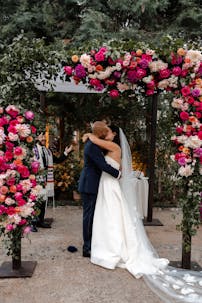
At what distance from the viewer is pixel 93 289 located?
14.7 feet

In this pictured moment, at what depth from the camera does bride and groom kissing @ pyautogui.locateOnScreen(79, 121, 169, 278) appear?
17.2 ft

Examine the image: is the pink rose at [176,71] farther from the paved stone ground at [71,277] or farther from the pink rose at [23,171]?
the paved stone ground at [71,277]

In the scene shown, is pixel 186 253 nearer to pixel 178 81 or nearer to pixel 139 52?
pixel 178 81

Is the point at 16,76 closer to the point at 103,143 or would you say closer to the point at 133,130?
the point at 103,143

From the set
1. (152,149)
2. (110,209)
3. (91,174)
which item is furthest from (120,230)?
(152,149)

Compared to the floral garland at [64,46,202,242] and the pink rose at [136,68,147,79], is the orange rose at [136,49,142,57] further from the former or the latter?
the pink rose at [136,68,147,79]

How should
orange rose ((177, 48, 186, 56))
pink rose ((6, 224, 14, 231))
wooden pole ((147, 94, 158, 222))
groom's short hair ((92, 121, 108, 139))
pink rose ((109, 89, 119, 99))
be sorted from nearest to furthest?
pink rose ((6, 224, 14, 231))
orange rose ((177, 48, 186, 56))
pink rose ((109, 89, 119, 99))
groom's short hair ((92, 121, 108, 139))
wooden pole ((147, 94, 158, 222))

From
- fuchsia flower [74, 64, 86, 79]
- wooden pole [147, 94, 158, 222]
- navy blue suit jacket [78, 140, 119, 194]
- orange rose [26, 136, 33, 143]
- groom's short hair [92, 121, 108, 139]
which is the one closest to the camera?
orange rose [26, 136, 33, 143]

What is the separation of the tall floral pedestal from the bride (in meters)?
0.81

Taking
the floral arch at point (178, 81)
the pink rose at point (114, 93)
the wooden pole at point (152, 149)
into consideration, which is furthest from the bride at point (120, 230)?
the wooden pole at point (152, 149)

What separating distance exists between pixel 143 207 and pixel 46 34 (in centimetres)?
445

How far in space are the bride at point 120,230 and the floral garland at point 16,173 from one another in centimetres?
102

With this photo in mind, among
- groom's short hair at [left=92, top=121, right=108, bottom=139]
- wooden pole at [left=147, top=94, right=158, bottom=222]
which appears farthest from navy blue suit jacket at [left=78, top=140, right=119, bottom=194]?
wooden pole at [left=147, top=94, right=158, bottom=222]

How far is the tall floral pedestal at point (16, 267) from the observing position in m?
4.82
